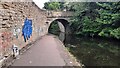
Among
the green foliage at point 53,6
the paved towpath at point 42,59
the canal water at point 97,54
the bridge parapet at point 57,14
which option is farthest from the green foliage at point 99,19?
the green foliage at point 53,6

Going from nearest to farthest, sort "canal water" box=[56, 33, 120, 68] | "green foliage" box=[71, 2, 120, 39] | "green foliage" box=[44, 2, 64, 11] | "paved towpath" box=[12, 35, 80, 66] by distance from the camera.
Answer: "paved towpath" box=[12, 35, 80, 66] < "canal water" box=[56, 33, 120, 68] < "green foliage" box=[71, 2, 120, 39] < "green foliage" box=[44, 2, 64, 11]

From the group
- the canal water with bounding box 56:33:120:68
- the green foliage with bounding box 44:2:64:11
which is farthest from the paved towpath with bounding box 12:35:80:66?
the green foliage with bounding box 44:2:64:11

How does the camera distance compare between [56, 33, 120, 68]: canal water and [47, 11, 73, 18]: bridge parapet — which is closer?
[56, 33, 120, 68]: canal water

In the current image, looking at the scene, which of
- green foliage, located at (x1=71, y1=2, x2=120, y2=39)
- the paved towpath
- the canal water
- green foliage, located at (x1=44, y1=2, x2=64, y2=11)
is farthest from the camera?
green foliage, located at (x1=44, y1=2, x2=64, y2=11)

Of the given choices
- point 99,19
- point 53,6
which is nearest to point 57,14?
point 99,19

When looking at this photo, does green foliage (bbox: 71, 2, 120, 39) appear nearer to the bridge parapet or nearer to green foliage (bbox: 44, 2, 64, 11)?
the bridge parapet

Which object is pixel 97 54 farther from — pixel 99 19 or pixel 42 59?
pixel 99 19

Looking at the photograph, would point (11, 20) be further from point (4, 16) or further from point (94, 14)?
point (94, 14)

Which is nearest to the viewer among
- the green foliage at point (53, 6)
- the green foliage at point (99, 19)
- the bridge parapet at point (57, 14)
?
the green foliage at point (99, 19)

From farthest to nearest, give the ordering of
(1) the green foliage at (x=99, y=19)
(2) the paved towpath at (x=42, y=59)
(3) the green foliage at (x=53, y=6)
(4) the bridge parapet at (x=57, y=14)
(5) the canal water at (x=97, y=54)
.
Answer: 1. (3) the green foliage at (x=53, y=6)
2. (4) the bridge parapet at (x=57, y=14)
3. (1) the green foliage at (x=99, y=19)
4. (5) the canal water at (x=97, y=54)
5. (2) the paved towpath at (x=42, y=59)

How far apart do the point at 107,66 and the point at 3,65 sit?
5811 mm

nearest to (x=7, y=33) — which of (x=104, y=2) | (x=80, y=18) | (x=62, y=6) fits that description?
(x=104, y=2)

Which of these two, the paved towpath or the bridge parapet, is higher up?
the paved towpath

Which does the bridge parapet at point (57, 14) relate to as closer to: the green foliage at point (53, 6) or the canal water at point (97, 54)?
the green foliage at point (53, 6)
